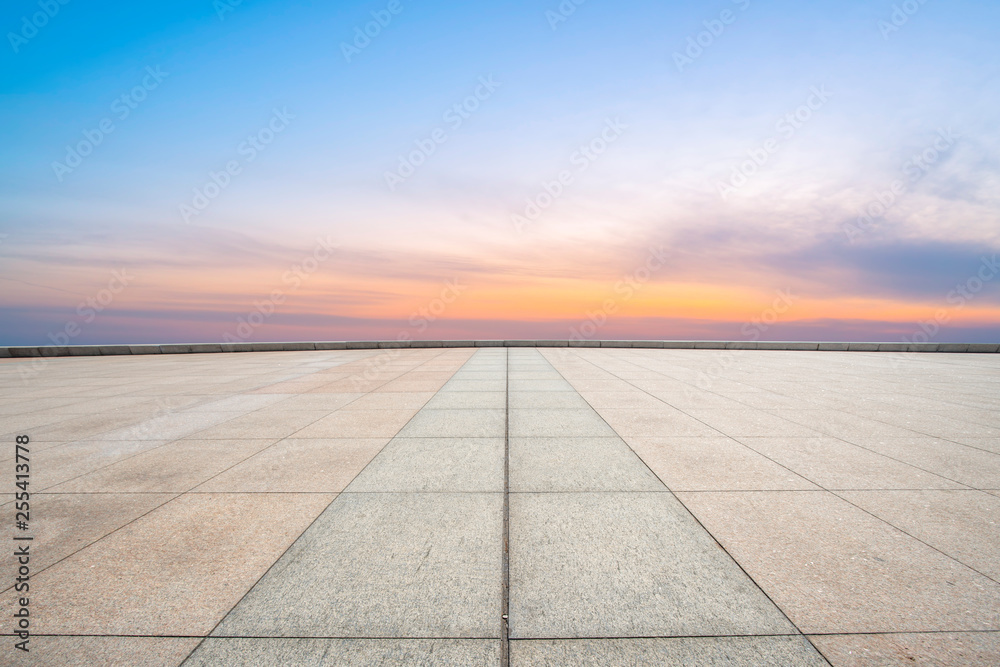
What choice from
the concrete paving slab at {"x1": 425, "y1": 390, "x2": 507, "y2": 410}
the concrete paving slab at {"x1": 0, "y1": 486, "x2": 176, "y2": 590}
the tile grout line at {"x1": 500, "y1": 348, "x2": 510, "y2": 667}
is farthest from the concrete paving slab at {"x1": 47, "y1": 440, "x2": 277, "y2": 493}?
the tile grout line at {"x1": 500, "y1": 348, "x2": 510, "y2": 667}

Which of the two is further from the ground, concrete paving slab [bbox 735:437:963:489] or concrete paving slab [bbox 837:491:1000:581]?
concrete paving slab [bbox 735:437:963:489]

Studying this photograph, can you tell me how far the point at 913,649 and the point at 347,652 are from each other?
2.97 metres

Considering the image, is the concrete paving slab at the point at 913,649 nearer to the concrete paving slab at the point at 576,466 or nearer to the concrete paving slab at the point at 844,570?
the concrete paving slab at the point at 844,570

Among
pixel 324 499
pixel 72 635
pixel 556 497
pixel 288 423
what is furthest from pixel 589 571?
pixel 288 423

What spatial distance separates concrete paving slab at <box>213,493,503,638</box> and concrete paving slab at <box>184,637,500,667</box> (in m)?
0.05

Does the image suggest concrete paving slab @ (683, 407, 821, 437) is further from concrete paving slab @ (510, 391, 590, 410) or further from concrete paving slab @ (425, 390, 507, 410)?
concrete paving slab @ (425, 390, 507, 410)

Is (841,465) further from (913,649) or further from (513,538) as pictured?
(513,538)

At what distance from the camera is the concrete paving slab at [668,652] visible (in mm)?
2020

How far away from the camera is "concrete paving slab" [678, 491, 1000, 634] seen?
232 centimetres

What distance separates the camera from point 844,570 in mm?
2725

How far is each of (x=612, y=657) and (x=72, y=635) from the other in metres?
2.96

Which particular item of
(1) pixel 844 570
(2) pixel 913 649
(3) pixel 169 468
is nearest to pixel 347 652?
(2) pixel 913 649

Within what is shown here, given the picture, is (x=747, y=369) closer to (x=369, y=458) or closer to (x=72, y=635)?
(x=369, y=458)

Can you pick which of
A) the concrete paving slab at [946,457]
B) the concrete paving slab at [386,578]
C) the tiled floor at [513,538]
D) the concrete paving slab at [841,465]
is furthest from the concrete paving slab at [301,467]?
the concrete paving slab at [946,457]
